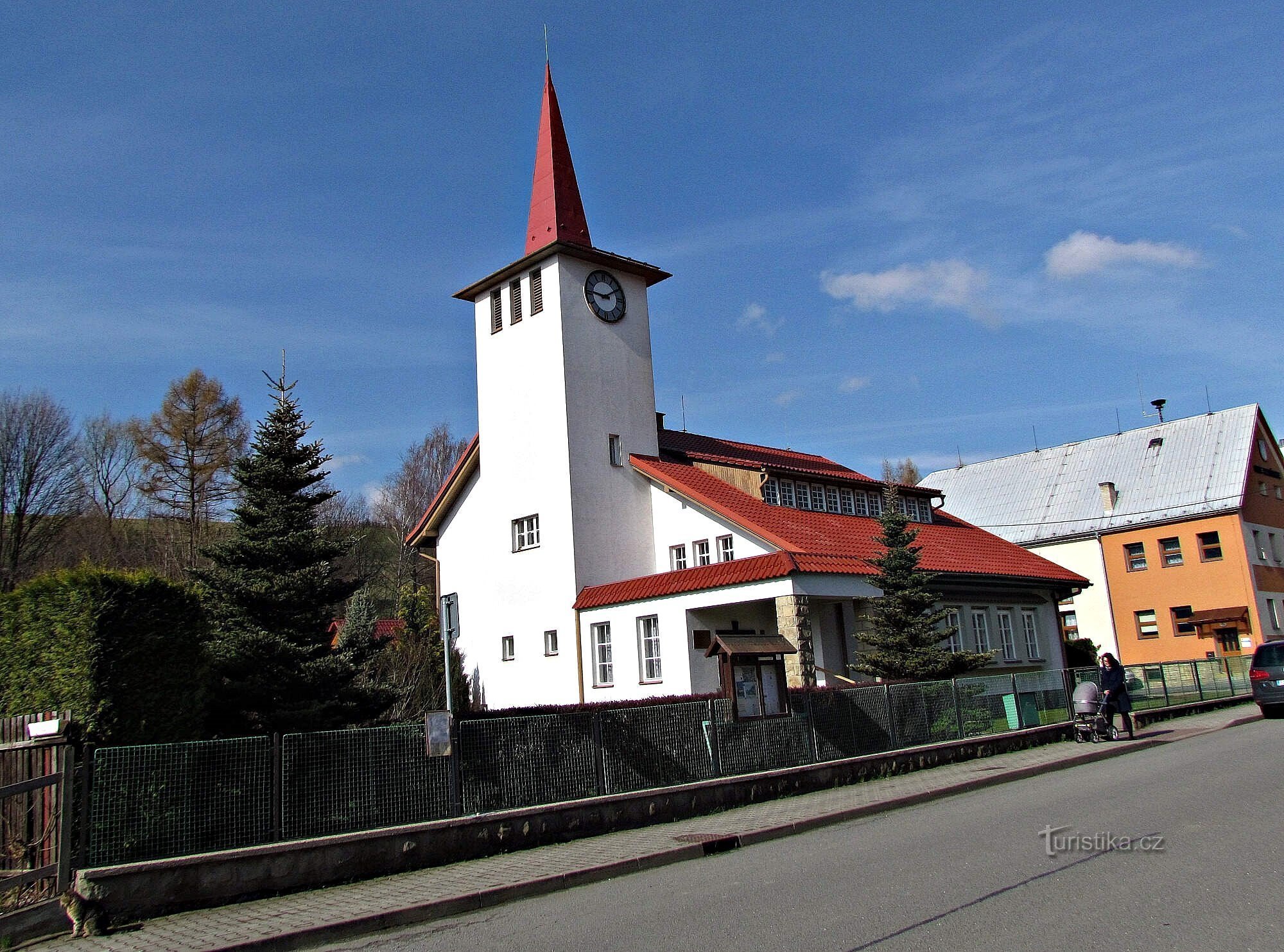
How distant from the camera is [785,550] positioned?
2192cm

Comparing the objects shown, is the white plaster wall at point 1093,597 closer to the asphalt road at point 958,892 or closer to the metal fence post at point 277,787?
the asphalt road at point 958,892

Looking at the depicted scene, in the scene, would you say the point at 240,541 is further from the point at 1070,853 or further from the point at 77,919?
the point at 1070,853

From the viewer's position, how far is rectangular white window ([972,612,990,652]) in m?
28.5

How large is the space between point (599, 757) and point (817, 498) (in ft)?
56.0

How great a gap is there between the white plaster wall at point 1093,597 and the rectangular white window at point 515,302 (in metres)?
29.0

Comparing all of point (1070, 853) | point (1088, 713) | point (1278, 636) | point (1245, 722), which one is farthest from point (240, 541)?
point (1278, 636)

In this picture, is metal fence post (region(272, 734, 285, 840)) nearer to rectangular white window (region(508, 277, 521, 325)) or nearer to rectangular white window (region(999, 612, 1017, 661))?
rectangular white window (region(508, 277, 521, 325))

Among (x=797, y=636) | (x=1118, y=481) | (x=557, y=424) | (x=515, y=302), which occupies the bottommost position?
(x=797, y=636)

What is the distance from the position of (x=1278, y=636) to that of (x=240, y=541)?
43040mm

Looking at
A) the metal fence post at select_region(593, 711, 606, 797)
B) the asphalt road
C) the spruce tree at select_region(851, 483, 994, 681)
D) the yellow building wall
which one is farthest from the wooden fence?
the yellow building wall

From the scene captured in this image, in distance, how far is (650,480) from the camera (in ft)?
90.0

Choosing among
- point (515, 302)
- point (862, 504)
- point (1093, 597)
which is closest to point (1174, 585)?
point (1093, 597)

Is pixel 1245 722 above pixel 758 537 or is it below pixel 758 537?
below

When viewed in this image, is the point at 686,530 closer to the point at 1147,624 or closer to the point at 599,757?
the point at 599,757
